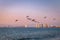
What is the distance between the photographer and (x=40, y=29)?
6.30ft

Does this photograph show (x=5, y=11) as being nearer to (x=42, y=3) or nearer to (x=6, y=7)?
(x=6, y=7)

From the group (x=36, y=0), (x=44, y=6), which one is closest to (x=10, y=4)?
(x=36, y=0)

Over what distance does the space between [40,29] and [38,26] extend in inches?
3.4

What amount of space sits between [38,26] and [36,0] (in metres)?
0.43

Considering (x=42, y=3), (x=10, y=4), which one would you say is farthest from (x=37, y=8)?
(x=10, y=4)

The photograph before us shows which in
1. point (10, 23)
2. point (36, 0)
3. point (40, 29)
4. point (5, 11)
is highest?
point (36, 0)

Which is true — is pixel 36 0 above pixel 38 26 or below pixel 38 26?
above

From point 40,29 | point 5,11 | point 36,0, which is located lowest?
point 40,29

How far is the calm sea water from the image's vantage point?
6.10 feet

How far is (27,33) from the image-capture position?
1.89 meters

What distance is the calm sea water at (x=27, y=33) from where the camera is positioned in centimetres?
186

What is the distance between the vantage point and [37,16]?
1912 millimetres

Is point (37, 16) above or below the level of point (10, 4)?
below

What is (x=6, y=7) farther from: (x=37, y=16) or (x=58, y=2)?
(x=58, y=2)
